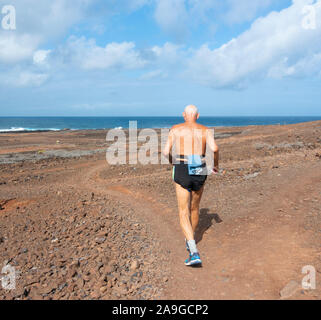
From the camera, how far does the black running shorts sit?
471 cm

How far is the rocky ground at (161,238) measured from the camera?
402 cm

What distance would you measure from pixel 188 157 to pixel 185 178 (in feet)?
1.21

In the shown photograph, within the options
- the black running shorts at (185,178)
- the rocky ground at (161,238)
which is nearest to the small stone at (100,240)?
the rocky ground at (161,238)

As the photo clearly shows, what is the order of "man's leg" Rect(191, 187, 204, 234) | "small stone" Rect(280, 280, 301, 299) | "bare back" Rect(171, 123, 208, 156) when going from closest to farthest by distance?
"small stone" Rect(280, 280, 301, 299) → "bare back" Rect(171, 123, 208, 156) → "man's leg" Rect(191, 187, 204, 234)

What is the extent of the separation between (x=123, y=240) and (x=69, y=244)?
1.13 metres

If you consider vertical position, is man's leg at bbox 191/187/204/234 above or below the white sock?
above

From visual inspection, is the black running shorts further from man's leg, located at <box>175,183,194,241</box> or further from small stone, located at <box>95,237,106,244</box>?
small stone, located at <box>95,237,106,244</box>

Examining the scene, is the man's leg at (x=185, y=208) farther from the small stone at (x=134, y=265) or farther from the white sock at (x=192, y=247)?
the small stone at (x=134, y=265)

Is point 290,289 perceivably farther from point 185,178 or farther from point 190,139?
point 190,139

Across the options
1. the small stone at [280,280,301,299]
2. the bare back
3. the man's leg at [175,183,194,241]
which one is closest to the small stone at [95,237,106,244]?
the man's leg at [175,183,194,241]

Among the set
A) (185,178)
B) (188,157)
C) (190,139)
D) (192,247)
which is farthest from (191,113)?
(192,247)

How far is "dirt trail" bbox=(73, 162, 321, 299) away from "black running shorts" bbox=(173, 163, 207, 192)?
51.0 inches
